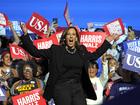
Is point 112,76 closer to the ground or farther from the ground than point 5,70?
closer to the ground

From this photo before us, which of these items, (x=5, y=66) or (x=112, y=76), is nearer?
(x=112, y=76)

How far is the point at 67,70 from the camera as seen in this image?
13.3 feet

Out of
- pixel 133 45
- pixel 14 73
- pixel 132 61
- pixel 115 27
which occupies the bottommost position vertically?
pixel 14 73

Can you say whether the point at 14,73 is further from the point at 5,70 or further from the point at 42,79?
the point at 42,79

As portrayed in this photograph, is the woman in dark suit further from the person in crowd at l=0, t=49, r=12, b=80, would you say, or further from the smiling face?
the person in crowd at l=0, t=49, r=12, b=80

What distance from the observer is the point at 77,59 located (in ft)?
13.5

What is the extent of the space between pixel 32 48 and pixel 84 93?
0.69 m

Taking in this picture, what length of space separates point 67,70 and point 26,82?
1893mm

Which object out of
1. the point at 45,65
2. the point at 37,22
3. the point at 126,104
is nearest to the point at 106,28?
the point at 37,22

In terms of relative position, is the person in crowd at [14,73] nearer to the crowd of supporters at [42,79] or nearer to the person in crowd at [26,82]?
the crowd of supporters at [42,79]

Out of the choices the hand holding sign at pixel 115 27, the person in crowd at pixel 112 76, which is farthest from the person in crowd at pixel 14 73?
the hand holding sign at pixel 115 27

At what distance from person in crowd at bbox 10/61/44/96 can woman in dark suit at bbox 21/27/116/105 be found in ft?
5.33

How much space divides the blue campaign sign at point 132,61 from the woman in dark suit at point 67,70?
1394 mm

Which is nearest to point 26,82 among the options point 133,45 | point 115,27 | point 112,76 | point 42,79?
point 42,79
